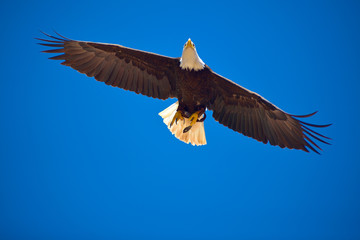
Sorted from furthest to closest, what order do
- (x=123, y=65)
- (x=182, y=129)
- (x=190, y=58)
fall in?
(x=182, y=129)
(x=123, y=65)
(x=190, y=58)

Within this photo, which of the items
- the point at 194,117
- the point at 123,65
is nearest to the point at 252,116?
the point at 194,117

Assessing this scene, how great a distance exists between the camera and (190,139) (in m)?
7.50

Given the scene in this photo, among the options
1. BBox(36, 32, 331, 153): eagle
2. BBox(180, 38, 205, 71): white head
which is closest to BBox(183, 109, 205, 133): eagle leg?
BBox(36, 32, 331, 153): eagle

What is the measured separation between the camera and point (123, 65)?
22.6ft

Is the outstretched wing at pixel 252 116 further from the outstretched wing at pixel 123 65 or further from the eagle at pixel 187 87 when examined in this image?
the outstretched wing at pixel 123 65

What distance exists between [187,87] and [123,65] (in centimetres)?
111

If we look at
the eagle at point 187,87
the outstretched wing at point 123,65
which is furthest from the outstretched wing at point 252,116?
the outstretched wing at point 123,65

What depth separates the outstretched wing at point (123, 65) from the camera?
665cm

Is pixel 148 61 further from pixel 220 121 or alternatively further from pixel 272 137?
pixel 272 137

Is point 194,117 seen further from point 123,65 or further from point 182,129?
point 123,65

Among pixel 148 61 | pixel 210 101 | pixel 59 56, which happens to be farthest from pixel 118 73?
pixel 210 101

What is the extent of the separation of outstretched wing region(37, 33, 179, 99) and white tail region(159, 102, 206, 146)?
0.50m

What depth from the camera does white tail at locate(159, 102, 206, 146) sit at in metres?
7.39

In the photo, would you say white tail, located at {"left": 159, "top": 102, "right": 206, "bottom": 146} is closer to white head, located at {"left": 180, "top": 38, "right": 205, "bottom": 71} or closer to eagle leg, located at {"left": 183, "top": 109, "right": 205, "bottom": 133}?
eagle leg, located at {"left": 183, "top": 109, "right": 205, "bottom": 133}
